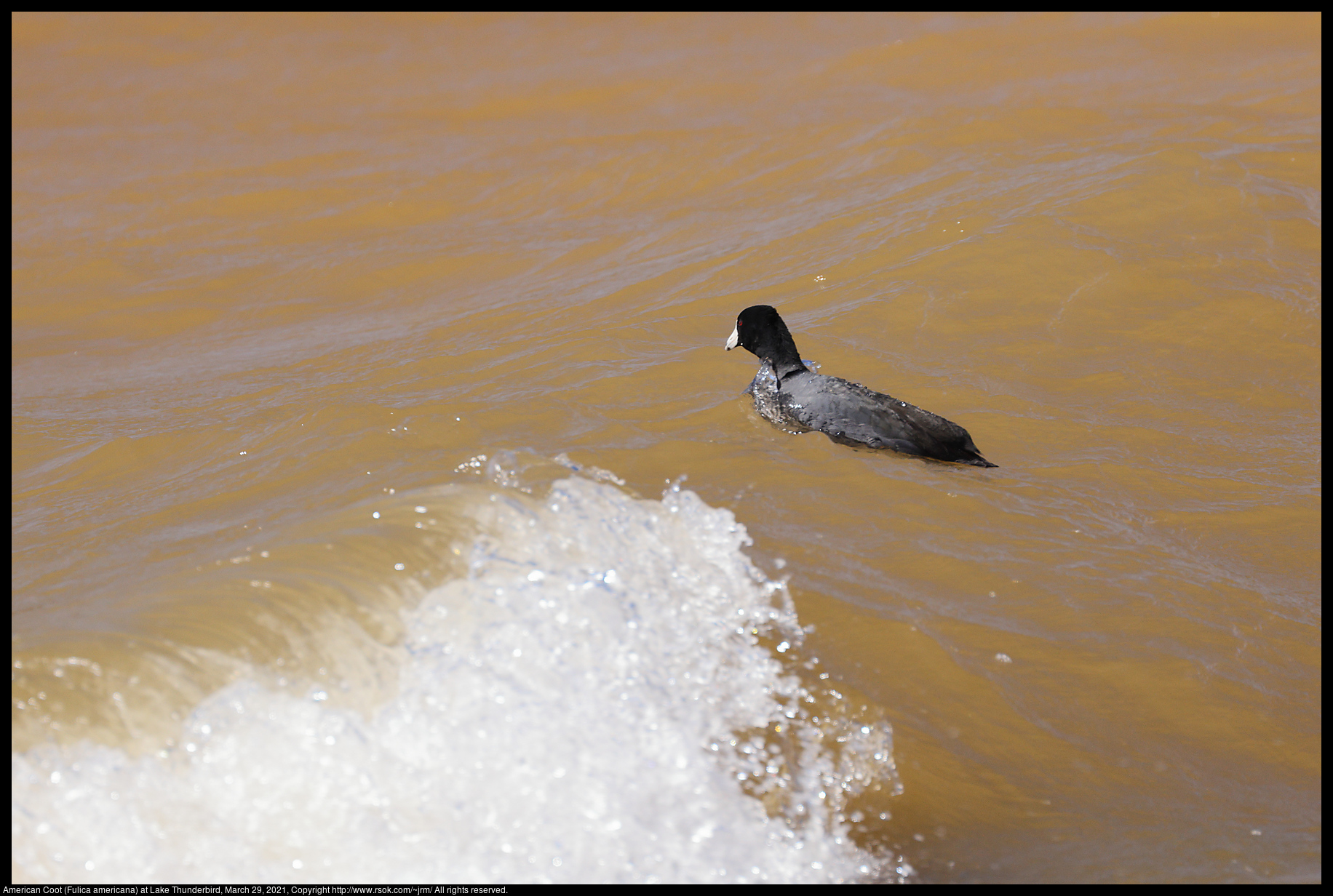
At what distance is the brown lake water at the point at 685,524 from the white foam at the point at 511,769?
0.01 metres

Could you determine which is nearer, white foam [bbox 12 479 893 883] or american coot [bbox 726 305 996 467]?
white foam [bbox 12 479 893 883]

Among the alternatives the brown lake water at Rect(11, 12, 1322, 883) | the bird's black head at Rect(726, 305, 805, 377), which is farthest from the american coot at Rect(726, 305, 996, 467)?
the brown lake water at Rect(11, 12, 1322, 883)

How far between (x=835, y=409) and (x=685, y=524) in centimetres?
163

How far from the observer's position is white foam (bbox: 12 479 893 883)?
11.5 ft

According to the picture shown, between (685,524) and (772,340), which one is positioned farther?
(772,340)

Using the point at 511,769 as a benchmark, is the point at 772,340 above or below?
above

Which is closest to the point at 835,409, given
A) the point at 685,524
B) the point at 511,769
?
the point at 685,524

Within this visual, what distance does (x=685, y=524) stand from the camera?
471 cm

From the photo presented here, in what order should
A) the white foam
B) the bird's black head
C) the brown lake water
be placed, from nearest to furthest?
the white foam < the brown lake water < the bird's black head

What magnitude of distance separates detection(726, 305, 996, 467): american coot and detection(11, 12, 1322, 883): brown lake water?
0.38 feet

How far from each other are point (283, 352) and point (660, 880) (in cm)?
607

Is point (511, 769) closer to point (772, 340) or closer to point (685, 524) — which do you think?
point (685, 524)

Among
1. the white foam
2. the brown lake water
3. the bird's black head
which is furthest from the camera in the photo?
the bird's black head

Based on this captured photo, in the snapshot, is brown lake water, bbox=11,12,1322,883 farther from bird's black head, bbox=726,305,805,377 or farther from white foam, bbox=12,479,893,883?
bird's black head, bbox=726,305,805,377
